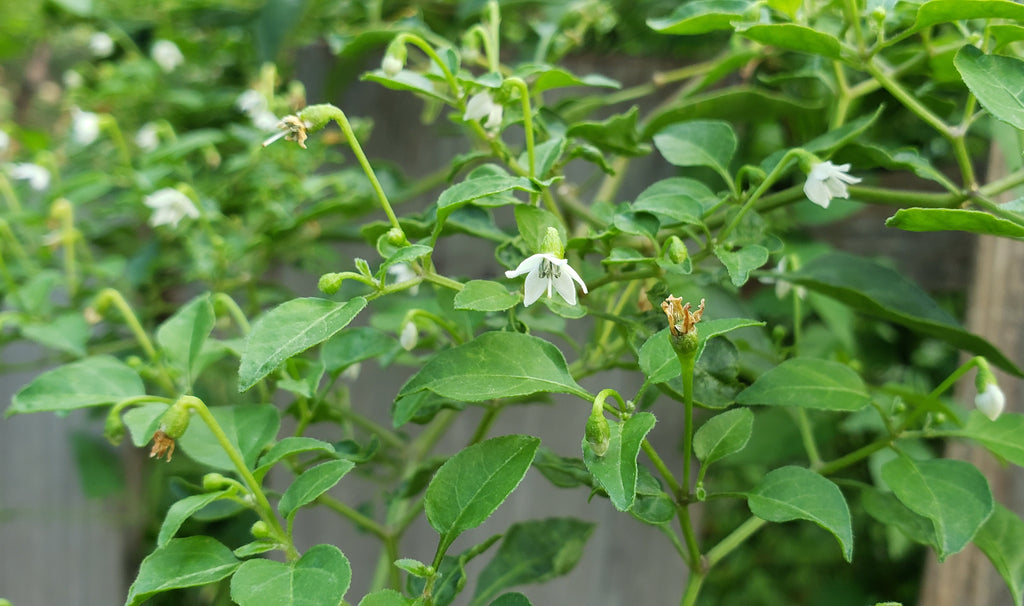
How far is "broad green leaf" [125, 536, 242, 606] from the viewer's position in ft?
1.30

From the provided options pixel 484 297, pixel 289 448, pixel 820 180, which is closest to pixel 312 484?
pixel 289 448

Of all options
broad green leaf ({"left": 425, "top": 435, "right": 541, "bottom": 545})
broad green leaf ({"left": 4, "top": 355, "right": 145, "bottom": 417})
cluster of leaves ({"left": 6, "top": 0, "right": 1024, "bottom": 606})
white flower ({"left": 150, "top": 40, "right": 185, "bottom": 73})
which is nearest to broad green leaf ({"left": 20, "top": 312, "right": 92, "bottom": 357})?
cluster of leaves ({"left": 6, "top": 0, "right": 1024, "bottom": 606})

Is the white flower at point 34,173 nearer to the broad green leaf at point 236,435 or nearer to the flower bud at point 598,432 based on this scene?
the broad green leaf at point 236,435

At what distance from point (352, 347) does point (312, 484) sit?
0.48ft

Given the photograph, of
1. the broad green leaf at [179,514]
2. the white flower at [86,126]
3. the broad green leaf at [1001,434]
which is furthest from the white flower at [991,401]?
the white flower at [86,126]

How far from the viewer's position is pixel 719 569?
6.02 feet

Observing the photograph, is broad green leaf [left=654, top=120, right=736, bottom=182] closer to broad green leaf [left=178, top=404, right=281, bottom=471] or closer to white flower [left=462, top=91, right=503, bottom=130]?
white flower [left=462, top=91, right=503, bottom=130]

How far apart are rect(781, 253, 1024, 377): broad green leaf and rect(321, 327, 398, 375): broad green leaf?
1.03 ft

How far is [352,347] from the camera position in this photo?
1.85 feet

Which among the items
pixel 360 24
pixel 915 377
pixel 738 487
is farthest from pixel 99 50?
pixel 738 487

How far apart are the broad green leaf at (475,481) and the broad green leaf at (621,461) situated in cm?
4

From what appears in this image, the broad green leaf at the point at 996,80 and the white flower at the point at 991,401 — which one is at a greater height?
the broad green leaf at the point at 996,80

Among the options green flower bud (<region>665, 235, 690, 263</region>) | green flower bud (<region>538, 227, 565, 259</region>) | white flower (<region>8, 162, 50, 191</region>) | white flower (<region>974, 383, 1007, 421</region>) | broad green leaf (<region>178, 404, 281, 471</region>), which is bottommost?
white flower (<region>974, 383, 1007, 421</region>)

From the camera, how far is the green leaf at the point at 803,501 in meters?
0.40
